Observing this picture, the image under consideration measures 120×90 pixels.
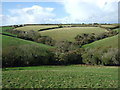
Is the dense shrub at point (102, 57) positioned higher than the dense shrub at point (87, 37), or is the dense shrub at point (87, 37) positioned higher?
the dense shrub at point (87, 37)

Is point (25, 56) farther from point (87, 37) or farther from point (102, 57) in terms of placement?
point (87, 37)

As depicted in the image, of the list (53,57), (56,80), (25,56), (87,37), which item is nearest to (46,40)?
(87,37)

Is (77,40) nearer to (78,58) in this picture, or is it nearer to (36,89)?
(78,58)

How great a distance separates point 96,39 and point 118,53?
1132 inches

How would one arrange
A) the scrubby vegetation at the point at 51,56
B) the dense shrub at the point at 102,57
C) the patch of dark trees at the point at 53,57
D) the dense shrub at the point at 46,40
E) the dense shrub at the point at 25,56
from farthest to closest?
the dense shrub at the point at 46,40, the dense shrub at the point at 102,57, the scrubby vegetation at the point at 51,56, the patch of dark trees at the point at 53,57, the dense shrub at the point at 25,56

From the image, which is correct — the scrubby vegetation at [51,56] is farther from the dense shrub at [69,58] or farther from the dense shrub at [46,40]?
the dense shrub at [46,40]

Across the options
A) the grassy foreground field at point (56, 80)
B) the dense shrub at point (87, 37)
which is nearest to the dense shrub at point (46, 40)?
the dense shrub at point (87, 37)

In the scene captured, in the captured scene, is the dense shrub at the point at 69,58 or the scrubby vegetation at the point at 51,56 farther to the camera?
the dense shrub at the point at 69,58

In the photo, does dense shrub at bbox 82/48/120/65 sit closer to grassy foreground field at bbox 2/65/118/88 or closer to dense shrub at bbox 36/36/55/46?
dense shrub at bbox 36/36/55/46

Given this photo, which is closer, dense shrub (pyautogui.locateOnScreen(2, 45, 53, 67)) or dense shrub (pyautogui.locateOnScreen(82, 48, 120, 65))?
dense shrub (pyautogui.locateOnScreen(2, 45, 53, 67))

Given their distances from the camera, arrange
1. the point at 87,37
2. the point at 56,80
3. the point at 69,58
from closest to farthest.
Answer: the point at 56,80 → the point at 69,58 → the point at 87,37

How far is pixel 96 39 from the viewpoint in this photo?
76.9 m

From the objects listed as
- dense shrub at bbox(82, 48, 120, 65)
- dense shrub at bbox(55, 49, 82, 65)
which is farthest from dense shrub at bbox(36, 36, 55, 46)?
dense shrub at bbox(82, 48, 120, 65)

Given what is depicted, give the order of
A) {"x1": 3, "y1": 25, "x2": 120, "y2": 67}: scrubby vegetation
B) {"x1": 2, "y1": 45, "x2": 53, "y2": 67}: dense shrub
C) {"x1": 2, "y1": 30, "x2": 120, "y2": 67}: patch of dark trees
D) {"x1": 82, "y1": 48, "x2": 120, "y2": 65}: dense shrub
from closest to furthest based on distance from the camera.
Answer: {"x1": 2, "y1": 45, "x2": 53, "y2": 67}: dense shrub, {"x1": 2, "y1": 30, "x2": 120, "y2": 67}: patch of dark trees, {"x1": 3, "y1": 25, "x2": 120, "y2": 67}: scrubby vegetation, {"x1": 82, "y1": 48, "x2": 120, "y2": 65}: dense shrub
